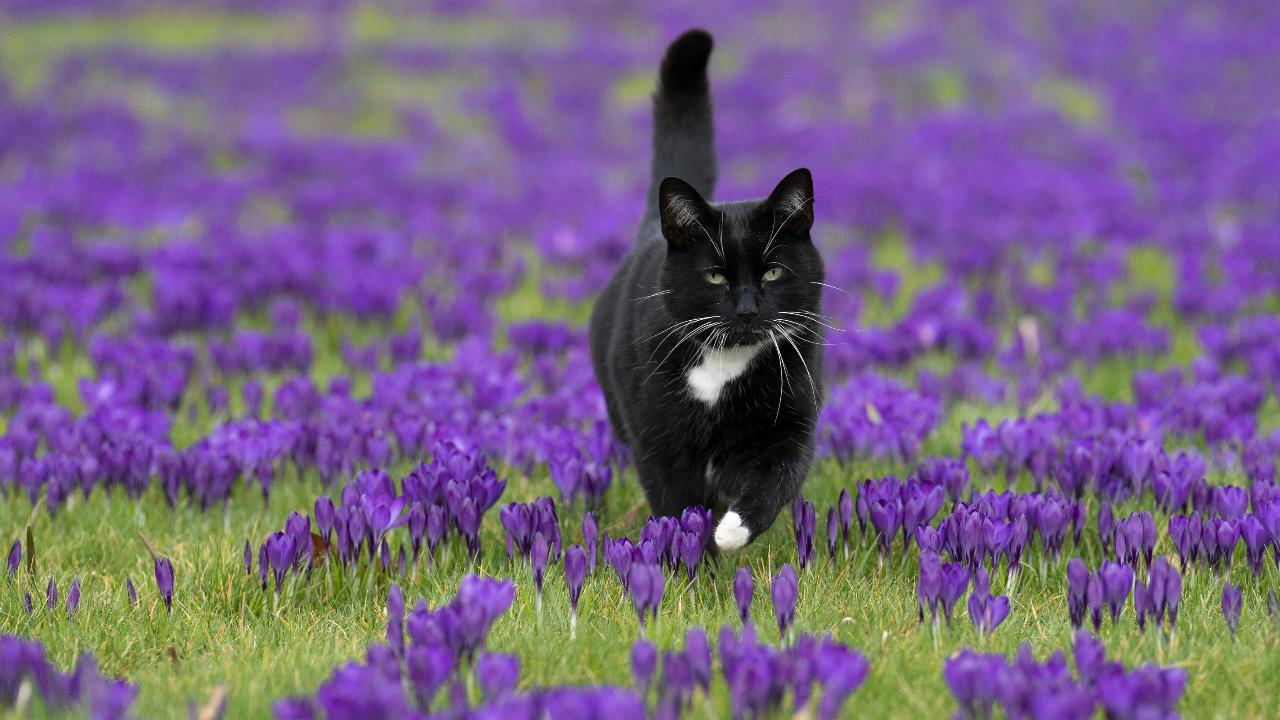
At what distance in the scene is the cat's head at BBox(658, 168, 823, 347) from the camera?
170 inches

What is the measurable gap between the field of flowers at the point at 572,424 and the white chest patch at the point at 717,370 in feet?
1.79

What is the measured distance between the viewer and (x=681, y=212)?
4.40 m

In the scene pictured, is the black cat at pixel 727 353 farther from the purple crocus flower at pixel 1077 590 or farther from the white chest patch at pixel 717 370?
the purple crocus flower at pixel 1077 590

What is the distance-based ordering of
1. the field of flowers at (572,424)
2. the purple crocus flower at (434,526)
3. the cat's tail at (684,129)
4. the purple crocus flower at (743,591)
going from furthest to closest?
the cat's tail at (684,129) < the purple crocus flower at (434,526) < the purple crocus flower at (743,591) < the field of flowers at (572,424)

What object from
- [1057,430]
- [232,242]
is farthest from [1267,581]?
[232,242]

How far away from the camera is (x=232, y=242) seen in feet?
33.1

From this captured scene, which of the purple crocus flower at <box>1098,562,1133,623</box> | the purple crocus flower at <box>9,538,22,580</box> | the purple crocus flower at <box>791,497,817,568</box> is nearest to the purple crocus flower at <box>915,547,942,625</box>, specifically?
the purple crocus flower at <box>1098,562,1133,623</box>

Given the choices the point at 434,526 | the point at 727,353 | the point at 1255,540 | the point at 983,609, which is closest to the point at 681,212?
the point at 727,353

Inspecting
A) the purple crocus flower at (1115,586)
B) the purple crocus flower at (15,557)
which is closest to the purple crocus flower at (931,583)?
the purple crocus flower at (1115,586)

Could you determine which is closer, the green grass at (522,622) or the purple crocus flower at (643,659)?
the purple crocus flower at (643,659)

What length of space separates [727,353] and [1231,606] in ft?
5.91

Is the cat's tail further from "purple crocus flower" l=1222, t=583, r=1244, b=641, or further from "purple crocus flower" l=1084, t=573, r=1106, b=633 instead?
"purple crocus flower" l=1222, t=583, r=1244, b=641

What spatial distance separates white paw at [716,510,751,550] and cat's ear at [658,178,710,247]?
1071 millimetres

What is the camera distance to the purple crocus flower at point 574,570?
3.64 m
